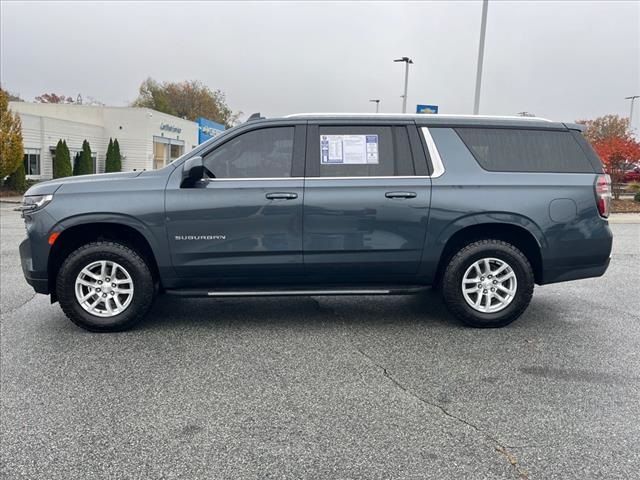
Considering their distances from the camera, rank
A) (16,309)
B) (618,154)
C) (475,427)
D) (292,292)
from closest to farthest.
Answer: (475,427), (292,292), (16,309), (618,154)

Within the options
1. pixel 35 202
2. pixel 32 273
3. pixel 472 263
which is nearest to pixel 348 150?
pixel 472 263

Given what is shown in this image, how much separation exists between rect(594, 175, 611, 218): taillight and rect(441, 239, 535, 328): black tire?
820 mm

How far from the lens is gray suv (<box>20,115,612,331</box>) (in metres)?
4.61

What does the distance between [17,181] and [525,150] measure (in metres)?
24.0

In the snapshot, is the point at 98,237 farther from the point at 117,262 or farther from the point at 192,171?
Answer: the point at 192,171

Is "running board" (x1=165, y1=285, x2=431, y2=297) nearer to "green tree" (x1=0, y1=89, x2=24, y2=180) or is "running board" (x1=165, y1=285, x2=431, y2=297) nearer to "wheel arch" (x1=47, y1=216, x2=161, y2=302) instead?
"wheel arch" (x1=47, y1=216, x2=161, y2=302)

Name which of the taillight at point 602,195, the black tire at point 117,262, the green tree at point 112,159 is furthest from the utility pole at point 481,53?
the green tree at point 112,159

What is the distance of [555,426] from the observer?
123 inches

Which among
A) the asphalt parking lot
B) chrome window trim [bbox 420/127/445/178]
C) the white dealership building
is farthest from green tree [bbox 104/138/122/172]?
chrome window trim [bbox 420/127/445/178]

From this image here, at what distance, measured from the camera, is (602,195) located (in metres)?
4.82

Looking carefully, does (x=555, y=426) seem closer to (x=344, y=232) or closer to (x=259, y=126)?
(x=344, y=232)

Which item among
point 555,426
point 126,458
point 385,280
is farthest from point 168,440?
point 385,280

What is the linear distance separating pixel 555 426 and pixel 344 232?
229 cm

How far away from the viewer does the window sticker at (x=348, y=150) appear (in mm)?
4777
